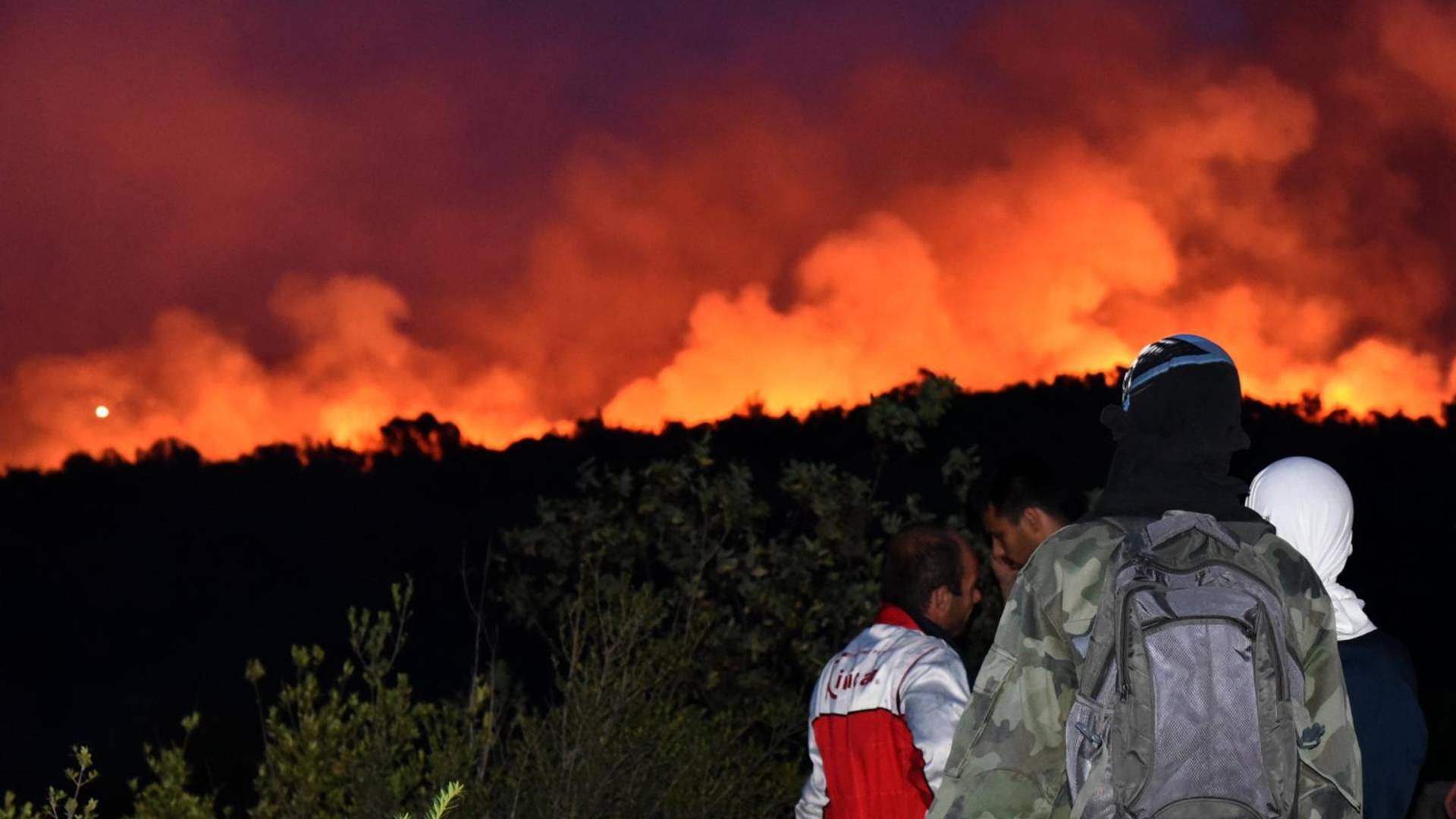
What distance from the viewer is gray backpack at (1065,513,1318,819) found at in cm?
259

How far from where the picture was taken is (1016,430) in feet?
137

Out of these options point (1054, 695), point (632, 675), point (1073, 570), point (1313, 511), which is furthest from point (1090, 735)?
point (632, 675)

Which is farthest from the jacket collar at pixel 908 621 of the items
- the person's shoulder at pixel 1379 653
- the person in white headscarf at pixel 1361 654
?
the person's shoulder at pixel 1379 653

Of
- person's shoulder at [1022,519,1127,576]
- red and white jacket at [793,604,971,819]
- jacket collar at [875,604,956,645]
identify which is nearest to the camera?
person's shoulder at [1022,519,1127,576]

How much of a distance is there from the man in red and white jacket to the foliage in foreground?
228cm

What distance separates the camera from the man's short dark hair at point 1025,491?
5.51 m

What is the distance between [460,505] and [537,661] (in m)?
9.26

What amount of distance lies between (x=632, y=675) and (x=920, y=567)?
3.72 metres

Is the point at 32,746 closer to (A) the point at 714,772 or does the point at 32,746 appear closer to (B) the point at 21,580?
(B) the point at 21,580

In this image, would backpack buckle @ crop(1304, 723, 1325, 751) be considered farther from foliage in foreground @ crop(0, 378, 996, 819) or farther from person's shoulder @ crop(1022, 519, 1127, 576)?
foliage in foreground @ crop(0, 378, 996, 819)

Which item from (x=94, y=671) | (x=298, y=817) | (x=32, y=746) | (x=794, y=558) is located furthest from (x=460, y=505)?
(x=298, y=817)

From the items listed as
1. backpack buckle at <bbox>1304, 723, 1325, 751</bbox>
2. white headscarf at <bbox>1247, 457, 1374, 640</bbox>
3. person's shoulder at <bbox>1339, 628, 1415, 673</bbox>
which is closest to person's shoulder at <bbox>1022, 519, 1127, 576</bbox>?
backpack buckle at <bbox>1304, 723, 1325, 751</bbox>

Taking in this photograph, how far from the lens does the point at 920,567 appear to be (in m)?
4.82

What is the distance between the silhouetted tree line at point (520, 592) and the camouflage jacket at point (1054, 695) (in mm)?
3828
